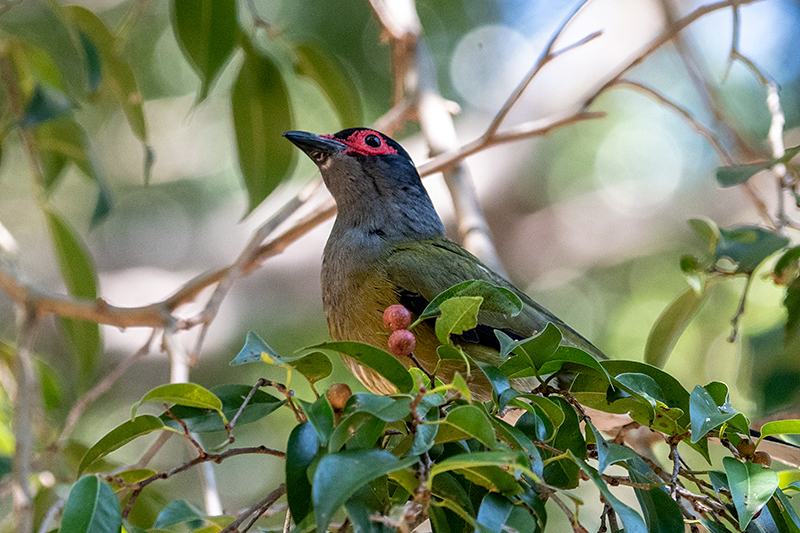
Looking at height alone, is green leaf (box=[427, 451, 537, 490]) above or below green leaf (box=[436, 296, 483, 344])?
below

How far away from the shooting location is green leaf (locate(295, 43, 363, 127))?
3.63 m

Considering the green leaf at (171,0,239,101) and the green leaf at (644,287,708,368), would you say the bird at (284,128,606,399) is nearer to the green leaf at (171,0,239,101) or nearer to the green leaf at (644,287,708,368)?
the green leaf at (644,287,708,368)

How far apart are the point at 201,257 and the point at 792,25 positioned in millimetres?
4784

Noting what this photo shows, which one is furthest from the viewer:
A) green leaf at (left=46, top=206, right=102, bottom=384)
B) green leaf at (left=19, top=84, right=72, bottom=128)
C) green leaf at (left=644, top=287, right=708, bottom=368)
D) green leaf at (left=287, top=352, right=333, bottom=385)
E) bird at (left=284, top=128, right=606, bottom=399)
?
green leaf at (left=46, top=206, right=102, bottom=384)

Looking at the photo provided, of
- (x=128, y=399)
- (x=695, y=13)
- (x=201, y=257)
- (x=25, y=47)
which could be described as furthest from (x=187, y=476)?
(x=695, y=13)

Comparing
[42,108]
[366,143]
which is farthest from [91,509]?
[366,143]

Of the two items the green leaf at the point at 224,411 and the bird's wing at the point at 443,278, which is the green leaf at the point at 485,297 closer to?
the green leaf at the point at 224,411

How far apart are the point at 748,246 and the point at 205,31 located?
2254mm

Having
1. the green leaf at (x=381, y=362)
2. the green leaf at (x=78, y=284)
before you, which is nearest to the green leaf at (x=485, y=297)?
the green leaf at (x=381, y=362)

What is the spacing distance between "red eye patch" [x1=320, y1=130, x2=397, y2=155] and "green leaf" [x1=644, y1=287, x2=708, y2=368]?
1.48m

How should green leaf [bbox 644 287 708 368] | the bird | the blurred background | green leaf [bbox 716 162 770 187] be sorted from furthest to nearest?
the blurred background → green leaf [bbox 644 287 708 368] → the bird → green leaf [bbox 716 162 770 187]

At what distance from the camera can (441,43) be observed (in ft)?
28.6

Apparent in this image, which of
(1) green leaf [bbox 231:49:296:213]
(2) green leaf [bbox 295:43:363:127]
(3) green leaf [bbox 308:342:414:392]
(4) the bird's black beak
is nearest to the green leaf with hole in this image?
(3) green leaf [bbox 308:342:414:392]

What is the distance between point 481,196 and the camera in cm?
533
